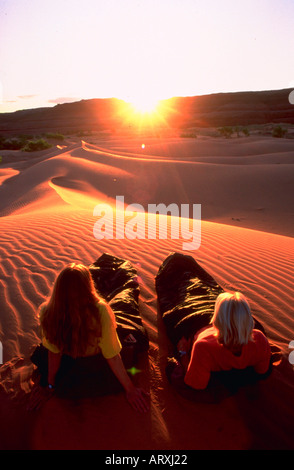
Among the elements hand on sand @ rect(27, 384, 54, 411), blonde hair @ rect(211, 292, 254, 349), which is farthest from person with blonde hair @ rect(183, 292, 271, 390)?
hand on sand @ rect(27, 384, 54, 411)

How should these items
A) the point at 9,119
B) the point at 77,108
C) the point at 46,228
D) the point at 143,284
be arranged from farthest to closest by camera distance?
1. the point at 77,108
2. the point at 9,119
3. the point at 46,228
4. the point at 143,284

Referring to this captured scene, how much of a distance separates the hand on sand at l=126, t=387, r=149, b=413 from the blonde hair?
91 centimetres

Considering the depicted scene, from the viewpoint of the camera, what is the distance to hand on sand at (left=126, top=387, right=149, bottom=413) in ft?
8.24

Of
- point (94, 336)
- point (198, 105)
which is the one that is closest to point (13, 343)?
point (94, 336)

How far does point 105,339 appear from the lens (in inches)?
91.2

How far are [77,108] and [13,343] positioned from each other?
90612 mm

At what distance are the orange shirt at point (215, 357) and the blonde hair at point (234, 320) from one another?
0.17 m

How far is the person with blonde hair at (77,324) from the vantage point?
7.02 feet

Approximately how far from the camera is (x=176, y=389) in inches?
104

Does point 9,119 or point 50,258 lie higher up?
point 9,119

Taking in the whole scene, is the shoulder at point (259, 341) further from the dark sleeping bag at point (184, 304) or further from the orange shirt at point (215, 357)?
the dark sleeping bag at point (184, 304)

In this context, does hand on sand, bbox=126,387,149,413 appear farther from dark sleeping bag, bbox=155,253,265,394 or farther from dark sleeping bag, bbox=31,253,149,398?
dark sleeping bag, bbox=155,253,265,394

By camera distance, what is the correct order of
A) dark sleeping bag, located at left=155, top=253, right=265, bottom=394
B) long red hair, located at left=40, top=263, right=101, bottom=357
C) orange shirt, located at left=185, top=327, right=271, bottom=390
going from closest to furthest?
long red hair, located at left=40, top=263, right=101, bottom=357 → orange shirt, located at left=185, top=327, right=271, bottom=390 → dark sleeping bag, located at left=155, top=253, right=265, bottom=394
